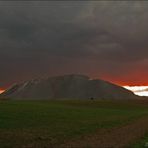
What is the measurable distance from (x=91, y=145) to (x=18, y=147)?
4.25 m

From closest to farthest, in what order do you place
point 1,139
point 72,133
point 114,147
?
point 114,147 → point 1,139 → point 72,133

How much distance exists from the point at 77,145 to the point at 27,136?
564 cm

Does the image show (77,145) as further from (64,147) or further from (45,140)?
(45,140)

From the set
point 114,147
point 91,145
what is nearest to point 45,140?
point 91,145

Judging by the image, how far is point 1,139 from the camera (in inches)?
976

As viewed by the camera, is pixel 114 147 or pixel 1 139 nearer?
pixel 114 147

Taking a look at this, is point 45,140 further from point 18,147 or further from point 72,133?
point 72,133

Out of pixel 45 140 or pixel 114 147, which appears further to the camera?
pixel 45 140

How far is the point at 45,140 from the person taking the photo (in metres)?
25.2

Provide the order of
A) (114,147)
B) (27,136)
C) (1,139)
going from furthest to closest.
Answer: (27,136)
(1,139)
(114,147)

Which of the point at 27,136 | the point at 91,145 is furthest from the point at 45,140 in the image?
the point at 91,145

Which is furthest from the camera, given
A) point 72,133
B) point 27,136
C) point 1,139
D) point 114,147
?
point 72,133

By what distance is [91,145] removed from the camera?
887 inches

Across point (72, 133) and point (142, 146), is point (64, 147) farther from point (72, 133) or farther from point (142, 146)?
point (72, 133)
